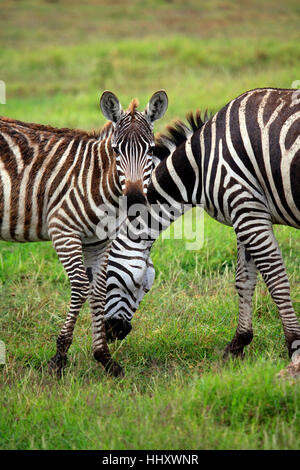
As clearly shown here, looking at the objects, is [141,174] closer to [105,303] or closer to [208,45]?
[105,303]

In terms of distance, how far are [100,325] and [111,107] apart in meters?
1.98

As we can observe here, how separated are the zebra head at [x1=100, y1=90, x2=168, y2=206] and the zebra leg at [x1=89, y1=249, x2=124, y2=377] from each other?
96cm

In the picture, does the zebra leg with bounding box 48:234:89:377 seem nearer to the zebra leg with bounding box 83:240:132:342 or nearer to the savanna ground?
the savanna ground

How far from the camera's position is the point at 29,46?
72.0 feet

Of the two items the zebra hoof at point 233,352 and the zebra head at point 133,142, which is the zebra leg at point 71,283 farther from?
the zebra hoof at point 233,352

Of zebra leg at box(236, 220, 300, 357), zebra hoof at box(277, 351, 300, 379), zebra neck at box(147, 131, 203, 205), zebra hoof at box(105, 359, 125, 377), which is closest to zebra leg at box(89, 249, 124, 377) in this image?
zebra hoof at box(105, 359, 125, 377)

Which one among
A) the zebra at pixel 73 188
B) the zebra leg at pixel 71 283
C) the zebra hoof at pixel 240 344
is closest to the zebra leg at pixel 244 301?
the zebra hoof at pixel 240 344

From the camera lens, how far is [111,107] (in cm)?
523

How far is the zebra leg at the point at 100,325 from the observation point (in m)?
5.36

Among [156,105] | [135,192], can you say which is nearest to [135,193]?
[135,192]

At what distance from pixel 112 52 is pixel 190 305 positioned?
14.2m

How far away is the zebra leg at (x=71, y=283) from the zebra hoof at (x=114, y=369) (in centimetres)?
39

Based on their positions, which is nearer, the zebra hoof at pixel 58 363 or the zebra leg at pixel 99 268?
the zebra hoof at pixel 58 363
